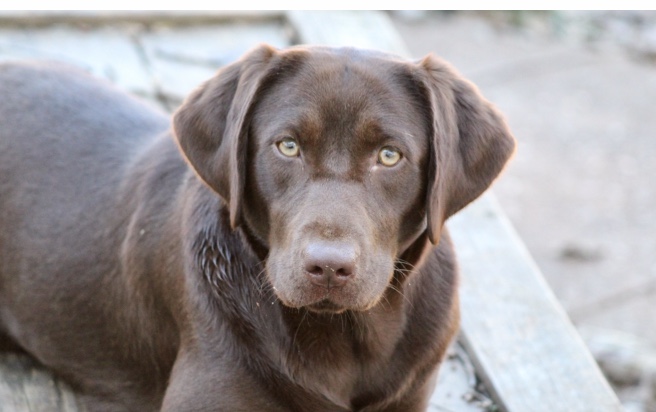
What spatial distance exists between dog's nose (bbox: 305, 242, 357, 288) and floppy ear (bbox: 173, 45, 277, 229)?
0.38 metres

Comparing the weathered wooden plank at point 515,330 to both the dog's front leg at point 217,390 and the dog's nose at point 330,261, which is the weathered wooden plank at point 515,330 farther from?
the dog's nose at point 330,261

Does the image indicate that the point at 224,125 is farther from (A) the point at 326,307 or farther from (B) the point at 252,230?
(A) the point at 326,307

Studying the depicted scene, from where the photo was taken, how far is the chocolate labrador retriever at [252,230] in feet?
10.4

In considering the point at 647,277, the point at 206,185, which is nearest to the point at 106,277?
the point at 206,185

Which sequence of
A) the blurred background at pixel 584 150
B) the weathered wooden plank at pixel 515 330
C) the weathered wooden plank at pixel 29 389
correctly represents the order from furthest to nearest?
the blurred background at pixel 584 150 → the weathered wooden plank at pixel 515 330 → the weathered wooden plank at pixel 29 389

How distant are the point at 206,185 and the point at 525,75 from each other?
19.7 ft

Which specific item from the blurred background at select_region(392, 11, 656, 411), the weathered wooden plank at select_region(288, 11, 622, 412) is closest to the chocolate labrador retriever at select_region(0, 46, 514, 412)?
the weathered wooden plank at select_region(288, 11, 622, 412)

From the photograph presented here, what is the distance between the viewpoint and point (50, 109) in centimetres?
406

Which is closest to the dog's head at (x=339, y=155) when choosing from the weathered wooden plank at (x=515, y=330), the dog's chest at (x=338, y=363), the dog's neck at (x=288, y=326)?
the dog's neck at (x=288, y=326)

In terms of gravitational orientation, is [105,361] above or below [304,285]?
below

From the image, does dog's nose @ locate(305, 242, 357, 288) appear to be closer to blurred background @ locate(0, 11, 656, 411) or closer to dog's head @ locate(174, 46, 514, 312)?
dog's head @ locate(174, 46, 514, 312)

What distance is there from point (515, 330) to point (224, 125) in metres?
1.88

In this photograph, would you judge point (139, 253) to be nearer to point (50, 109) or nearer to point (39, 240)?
point (39, 240)

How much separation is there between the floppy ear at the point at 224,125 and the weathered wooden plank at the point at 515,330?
158 centimetres
